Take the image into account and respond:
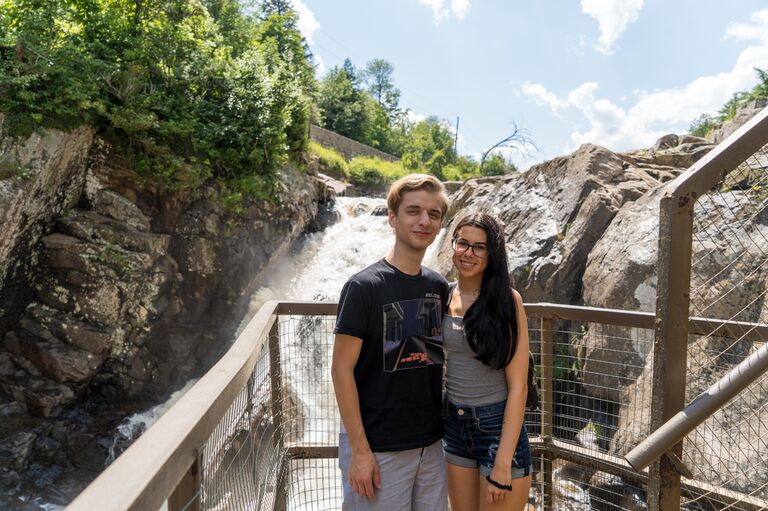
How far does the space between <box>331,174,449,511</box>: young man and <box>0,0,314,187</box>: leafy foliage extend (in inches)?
338

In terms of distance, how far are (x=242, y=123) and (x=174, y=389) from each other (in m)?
6.01

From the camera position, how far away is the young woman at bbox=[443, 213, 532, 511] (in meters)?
1.91

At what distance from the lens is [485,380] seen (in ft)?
6.53

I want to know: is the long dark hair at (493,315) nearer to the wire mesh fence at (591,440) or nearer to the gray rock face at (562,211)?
the wire mesh fence at (591,440)

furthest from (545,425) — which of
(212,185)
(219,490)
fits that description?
(212,185)

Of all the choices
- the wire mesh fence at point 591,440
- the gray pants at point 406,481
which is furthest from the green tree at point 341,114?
the gray pants at point 406,481

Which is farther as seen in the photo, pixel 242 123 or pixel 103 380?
pixel 242 123

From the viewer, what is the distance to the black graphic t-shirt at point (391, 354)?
181cm

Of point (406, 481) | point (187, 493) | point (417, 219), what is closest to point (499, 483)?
point (406, 481)

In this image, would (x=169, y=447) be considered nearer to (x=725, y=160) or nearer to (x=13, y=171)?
(x=725, y=160)

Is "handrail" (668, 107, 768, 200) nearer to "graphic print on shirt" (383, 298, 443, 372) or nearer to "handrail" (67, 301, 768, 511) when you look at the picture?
"graphic print on shirt" (383, 298, 443, 372)

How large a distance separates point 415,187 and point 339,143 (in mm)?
29927

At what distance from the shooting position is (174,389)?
32.3 ft

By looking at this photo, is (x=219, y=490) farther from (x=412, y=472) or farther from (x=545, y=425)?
(x=545, y=425)
